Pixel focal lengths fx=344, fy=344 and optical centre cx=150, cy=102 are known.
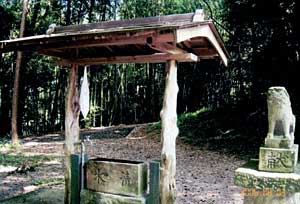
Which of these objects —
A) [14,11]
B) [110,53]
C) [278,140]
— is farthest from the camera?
[14,11]

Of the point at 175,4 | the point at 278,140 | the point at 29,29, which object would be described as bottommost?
the point at 278,140

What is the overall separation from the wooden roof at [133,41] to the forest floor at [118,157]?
1.18 meters

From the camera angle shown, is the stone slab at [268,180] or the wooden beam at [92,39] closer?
the stone slab at [268,180]

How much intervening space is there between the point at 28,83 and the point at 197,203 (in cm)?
1002

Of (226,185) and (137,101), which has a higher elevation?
(137,101)

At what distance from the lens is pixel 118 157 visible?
7.86 metres

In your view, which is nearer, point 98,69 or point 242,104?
point 242,104

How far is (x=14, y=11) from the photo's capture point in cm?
1159

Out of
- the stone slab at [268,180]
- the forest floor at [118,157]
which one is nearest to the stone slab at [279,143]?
the stone slab at [268,180]

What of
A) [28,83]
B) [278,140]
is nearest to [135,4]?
[28,83]

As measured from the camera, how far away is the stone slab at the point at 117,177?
11.5 feet

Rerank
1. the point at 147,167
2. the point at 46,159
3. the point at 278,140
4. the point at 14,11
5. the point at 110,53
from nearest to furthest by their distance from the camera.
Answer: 1. the point at 278,140
2. the point at 147,167
3. the point at 110,53
4. the point at 46,159
5. the point at 14,11

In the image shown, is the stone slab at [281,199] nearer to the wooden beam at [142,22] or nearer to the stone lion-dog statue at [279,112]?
the stone lion-dog statue at [279,112]

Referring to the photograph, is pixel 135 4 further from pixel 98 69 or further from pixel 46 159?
pixel 46 159
